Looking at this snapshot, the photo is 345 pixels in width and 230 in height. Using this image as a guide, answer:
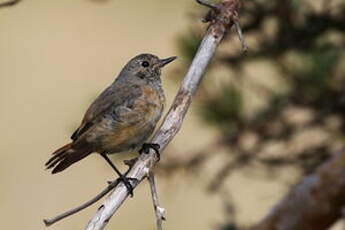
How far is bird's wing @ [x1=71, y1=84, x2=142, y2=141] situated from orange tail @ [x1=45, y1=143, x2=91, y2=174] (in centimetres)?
21

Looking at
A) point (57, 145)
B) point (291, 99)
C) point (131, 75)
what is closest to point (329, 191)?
point (291, 99)

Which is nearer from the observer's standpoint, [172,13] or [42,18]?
[172,13]

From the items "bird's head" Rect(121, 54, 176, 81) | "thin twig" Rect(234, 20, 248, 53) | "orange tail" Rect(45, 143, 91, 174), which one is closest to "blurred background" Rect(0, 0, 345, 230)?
"bird's head" Rect(121, 54, 176, 81)

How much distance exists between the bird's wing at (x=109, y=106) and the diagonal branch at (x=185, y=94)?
2.91ft

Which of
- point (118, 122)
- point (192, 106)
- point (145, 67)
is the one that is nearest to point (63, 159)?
point (118, 122)

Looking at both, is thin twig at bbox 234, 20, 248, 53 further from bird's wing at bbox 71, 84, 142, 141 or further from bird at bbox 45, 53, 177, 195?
bird's wing at bbox 71, 84, 142, 141

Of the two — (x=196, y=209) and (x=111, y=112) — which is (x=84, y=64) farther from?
(x=111, y=112)

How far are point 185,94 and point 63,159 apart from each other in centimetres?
82

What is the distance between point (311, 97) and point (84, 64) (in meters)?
4.78

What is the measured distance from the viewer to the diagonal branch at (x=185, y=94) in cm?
410

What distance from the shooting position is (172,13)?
33.1ft

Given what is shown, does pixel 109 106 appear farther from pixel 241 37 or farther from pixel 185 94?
pixel 241 37

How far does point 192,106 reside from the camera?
649 cm

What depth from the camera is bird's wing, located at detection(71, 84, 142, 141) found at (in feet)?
17.4
